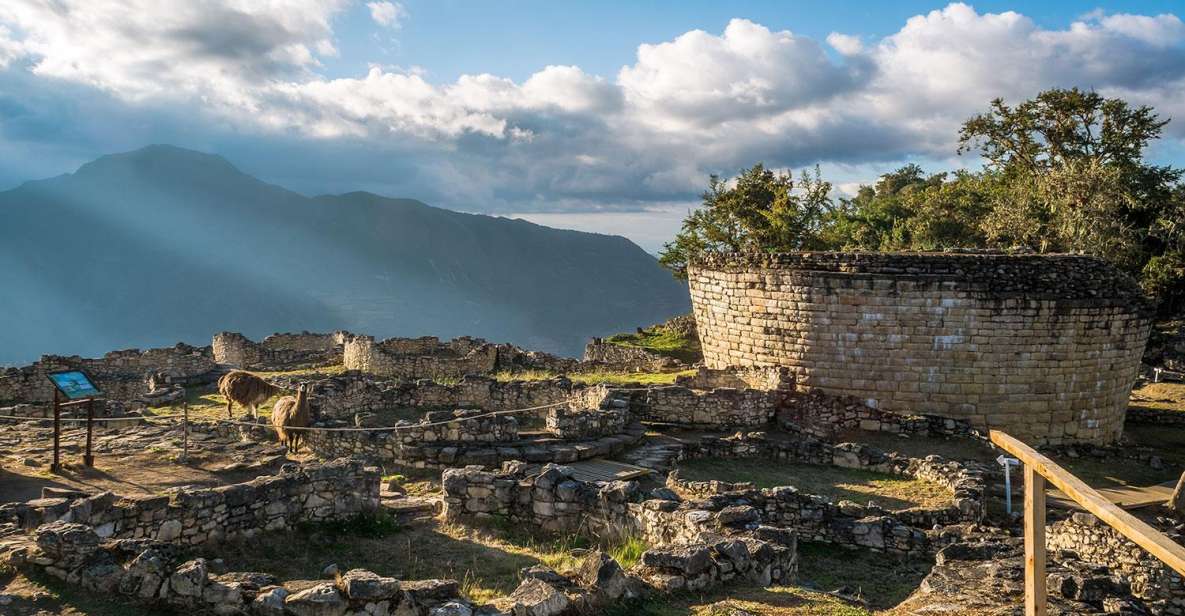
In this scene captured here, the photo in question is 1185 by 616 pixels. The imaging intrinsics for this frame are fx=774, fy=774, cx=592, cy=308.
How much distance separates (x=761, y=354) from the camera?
20609 millimetres

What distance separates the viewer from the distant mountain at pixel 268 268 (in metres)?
141

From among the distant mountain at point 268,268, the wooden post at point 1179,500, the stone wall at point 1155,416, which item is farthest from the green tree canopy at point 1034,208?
the distant mountain at point 268,268

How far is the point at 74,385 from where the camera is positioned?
1388 centimetres

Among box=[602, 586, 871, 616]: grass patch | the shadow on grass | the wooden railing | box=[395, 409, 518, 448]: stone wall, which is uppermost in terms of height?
the wooden railing

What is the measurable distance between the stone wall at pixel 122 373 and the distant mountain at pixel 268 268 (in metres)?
101

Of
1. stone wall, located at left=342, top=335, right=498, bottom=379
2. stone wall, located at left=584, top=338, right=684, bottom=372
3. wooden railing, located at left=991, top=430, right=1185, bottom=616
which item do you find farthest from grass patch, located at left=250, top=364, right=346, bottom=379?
wooden railing, located at left=991, top=430, right=1185, bottom=616

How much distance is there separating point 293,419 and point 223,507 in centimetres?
556

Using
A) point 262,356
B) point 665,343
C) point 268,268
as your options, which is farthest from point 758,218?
point 268,268

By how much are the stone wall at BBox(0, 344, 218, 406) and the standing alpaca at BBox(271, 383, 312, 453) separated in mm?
8154

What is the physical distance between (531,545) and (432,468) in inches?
177

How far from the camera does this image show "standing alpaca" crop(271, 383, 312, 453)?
1534 cm

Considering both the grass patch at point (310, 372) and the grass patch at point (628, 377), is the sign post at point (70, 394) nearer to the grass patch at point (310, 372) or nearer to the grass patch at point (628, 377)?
the grass patch at point (310, 372)

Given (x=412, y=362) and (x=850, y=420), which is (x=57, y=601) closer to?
(x=850, y=420)

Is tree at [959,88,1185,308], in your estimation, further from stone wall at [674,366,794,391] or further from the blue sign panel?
the blue sign panel
